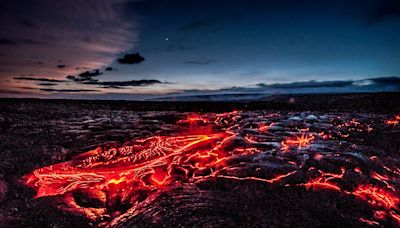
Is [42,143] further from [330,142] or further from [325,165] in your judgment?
[330,142]

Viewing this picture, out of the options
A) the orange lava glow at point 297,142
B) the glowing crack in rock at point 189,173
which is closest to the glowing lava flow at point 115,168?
the glowing crack in rock at point 189,173

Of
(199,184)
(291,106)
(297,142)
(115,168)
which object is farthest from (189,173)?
(291,106)

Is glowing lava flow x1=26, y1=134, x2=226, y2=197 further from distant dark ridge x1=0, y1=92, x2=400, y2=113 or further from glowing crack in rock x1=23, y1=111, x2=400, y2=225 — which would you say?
distant dark ridge x1=0, y1=92, x2=400, y2=113

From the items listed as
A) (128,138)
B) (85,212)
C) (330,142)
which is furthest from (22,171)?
(330,142)

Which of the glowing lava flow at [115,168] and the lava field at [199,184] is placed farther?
the glowing lava flow at [115,168]

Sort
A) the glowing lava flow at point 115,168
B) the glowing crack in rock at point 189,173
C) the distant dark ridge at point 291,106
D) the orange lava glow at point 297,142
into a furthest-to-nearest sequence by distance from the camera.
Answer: the distant dark ridge at point 291,106
the orange lava glow at point 297,142
the glowing lava flow at point 115,168
the glowing crack in rock at point 189,173

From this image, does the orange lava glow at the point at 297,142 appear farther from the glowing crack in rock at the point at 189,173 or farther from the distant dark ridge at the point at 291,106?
the distant dark ridge at the point at 291,106

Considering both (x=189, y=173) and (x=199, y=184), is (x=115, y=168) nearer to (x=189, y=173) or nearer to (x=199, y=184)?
(x=189, y=173)

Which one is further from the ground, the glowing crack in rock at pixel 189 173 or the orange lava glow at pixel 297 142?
the glowing crack in rock at pixel 189 173

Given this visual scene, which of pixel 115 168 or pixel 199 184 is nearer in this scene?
Result: pixel 199 184

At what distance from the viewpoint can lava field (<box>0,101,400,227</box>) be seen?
3855mm

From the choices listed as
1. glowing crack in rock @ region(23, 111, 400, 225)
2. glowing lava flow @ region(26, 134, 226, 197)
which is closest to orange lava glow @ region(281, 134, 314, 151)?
glowing crack in rock @ region(23, 111, 400, 225)

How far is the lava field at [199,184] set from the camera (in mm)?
3855

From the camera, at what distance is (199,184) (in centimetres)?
493
